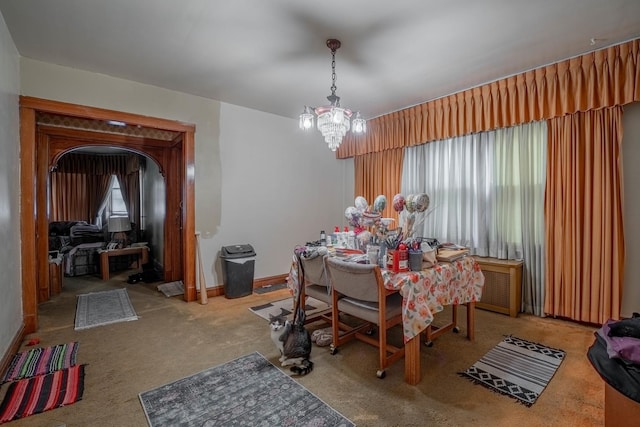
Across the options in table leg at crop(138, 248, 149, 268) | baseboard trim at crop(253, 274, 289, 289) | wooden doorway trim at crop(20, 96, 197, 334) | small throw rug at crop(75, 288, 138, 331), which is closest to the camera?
wooden doorway trim at crop(20, 96, 197, 334)

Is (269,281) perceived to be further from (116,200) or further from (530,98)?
(116,200)

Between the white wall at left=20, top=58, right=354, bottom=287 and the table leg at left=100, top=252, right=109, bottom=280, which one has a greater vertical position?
the white wall at left=20, top=58, right=354, bottom=287

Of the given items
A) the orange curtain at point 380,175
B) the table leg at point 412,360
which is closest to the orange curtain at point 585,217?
the orange curtain at point 380,175

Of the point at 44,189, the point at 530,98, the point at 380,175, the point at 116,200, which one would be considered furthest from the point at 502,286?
the point at 116,200

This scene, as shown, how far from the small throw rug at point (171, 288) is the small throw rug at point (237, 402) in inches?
89.7

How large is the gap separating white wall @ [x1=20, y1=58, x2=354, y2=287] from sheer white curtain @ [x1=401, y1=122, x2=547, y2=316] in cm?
171

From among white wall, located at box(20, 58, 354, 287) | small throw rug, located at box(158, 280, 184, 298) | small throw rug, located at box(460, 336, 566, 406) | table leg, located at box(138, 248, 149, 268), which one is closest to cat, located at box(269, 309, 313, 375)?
small throw rug, located at box(460, 336, 566, 406)

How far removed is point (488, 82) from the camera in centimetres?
343

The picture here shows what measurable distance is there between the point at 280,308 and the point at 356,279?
1.77 meters

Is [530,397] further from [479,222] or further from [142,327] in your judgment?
[142,327]

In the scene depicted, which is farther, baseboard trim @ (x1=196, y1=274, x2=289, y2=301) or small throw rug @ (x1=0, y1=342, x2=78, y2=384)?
baseboard trim @ (x1=196, y1=274, x2=289, y2=301)

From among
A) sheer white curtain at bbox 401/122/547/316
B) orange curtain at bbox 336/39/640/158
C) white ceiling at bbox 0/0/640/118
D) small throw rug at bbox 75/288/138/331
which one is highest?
white ceiling at bbox 0/0/640/118

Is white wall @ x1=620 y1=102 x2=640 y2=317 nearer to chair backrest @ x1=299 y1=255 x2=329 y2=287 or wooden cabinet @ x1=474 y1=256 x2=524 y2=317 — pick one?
wooden cabinet @ x1=474 y1=256 x2=524 y2=317

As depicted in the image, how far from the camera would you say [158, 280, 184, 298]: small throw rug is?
414 cm
